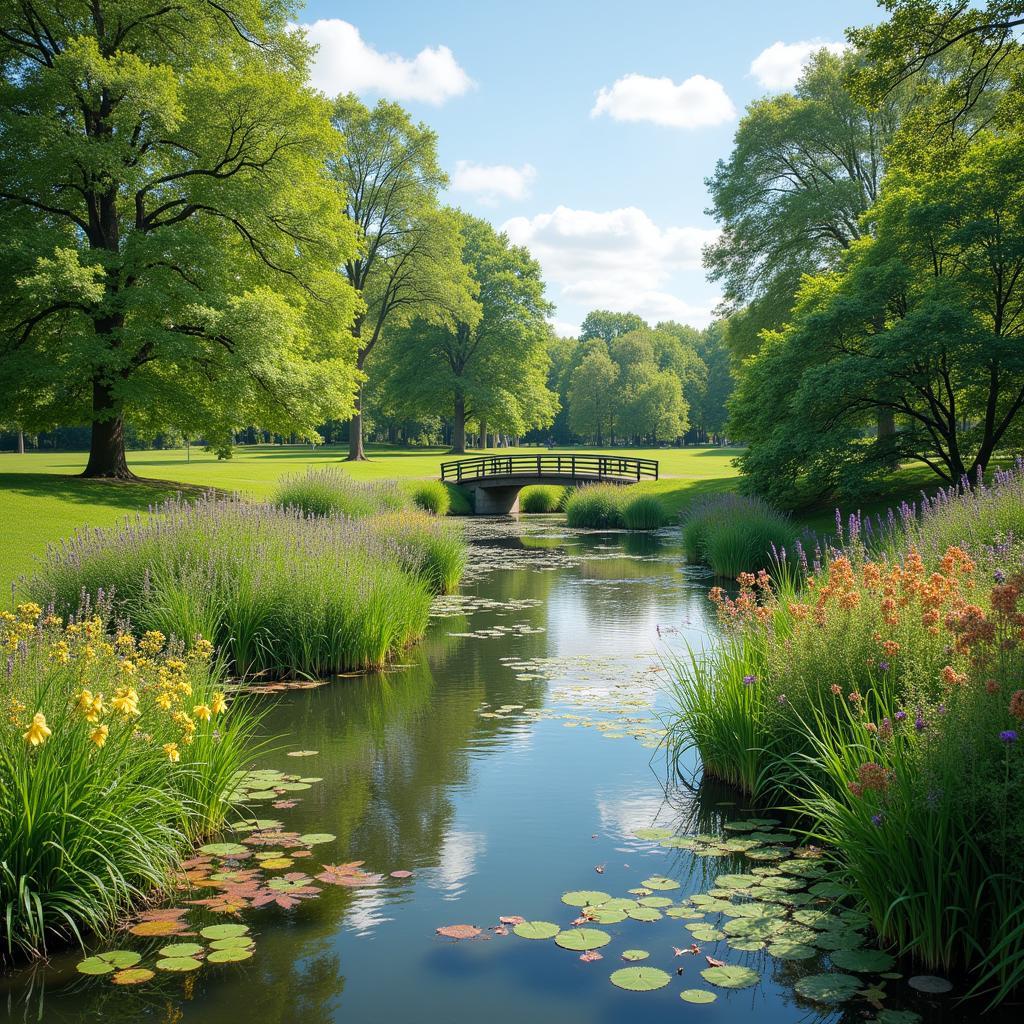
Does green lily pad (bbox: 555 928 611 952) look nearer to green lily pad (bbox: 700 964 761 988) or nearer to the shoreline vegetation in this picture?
green lily pad (bbox: 700 964 761 988)

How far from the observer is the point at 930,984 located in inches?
177

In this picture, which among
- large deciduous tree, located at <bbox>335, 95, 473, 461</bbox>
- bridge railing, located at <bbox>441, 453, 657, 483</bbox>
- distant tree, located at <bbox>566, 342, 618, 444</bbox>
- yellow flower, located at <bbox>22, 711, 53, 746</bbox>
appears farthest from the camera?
distant tree, located at <bbox>566, 342, 618, 444</bbox>

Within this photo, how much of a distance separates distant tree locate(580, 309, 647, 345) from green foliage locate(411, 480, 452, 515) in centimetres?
8985

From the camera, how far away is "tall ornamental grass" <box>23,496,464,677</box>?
10.8m

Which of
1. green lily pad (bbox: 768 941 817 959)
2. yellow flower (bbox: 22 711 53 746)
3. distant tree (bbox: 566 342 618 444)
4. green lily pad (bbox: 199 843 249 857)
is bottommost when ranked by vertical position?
green lily pad (bbox: 199 843 249 857)

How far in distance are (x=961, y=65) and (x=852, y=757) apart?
1453 inches

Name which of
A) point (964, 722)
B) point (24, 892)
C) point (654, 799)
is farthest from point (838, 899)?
point (24, 892)

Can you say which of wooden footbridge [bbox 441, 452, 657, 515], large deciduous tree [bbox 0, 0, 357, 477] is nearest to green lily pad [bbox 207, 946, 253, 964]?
large deciduous tree [bbox 0, 0, 357, 477]

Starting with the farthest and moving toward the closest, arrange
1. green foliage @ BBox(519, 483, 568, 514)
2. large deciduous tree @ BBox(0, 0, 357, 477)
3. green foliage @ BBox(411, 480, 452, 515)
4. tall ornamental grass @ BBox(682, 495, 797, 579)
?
green foliage @ BBox(519, 483, 568, 514) < green foliage @ BBox(411, 480, 452, 515) < large deciduous tree @ BBox(0, 0, 357, 477) < tall ornamental grass @ BBox(682, 495, 797, 579)

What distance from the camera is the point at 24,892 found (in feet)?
15.4

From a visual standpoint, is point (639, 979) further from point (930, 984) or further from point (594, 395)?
point (594, 395)

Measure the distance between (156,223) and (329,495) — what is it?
35.1 feet

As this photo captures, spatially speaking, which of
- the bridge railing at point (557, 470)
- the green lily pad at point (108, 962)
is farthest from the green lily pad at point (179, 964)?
the bridge railing at point (557, 470)

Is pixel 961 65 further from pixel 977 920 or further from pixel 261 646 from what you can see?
pixel 977 920
